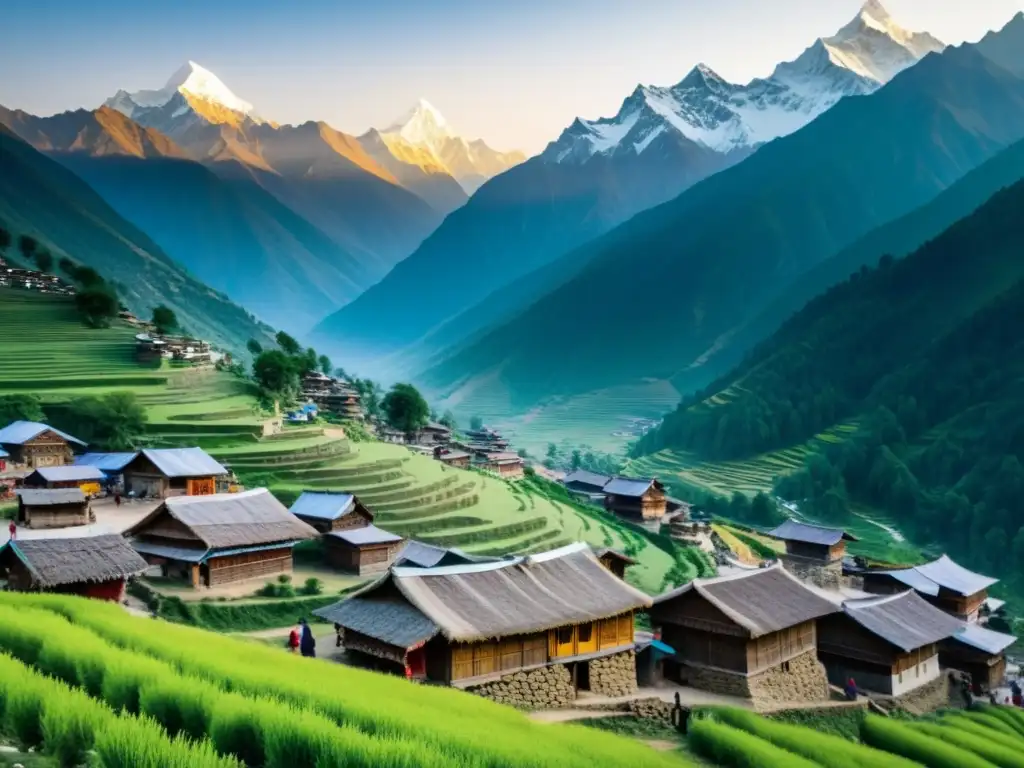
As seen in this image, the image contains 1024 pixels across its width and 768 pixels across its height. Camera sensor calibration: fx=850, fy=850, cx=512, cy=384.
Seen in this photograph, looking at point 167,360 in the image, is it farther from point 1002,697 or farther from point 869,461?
point 869,461

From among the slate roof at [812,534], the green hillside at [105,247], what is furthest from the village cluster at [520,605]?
the green hillside at [105,247]

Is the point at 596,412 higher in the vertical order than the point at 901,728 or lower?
higher

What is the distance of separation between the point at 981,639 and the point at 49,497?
3571cm

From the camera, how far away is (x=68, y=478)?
121 feet

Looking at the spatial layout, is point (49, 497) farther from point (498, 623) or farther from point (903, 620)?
point (903, 620)

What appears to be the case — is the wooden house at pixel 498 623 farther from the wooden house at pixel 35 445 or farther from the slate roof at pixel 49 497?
the wooden house at pixel 35 445

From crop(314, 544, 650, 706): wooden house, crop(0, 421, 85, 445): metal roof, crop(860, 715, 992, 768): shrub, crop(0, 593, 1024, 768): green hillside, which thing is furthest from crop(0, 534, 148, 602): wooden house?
crop(0, 421, 85, 445): metal roof

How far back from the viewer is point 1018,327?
323 ft

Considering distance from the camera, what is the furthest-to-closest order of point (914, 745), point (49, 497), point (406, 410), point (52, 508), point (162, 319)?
point (406, 410), point (162, 319), point (52, 508), point (49, 497), point (914, 745)

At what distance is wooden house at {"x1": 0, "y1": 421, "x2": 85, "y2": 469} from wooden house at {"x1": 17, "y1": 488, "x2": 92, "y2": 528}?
7.58 metres

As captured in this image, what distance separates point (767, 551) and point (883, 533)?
23.6 meters

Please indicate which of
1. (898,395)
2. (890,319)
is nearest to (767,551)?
(898,395)

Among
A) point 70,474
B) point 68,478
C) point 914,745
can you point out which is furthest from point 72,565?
point 914,745

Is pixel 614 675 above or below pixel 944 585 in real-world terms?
above
